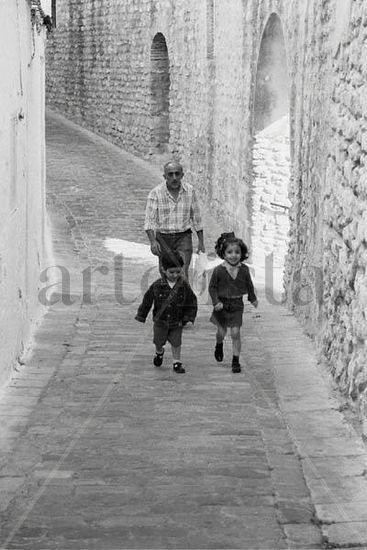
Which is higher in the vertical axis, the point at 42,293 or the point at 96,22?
the point at 96,22

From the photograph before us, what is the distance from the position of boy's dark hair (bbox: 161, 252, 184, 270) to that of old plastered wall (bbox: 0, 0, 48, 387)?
46.1 inches

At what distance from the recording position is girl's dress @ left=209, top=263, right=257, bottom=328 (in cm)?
787

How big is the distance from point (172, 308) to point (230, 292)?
0.44 metres

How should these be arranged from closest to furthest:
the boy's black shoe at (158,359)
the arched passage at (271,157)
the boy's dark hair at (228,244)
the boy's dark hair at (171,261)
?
1. the boy's dark hair at (228,244)
2. the boy's black shoe at (158,359)
3. the boy's dark hair at (171,261)
4. the arched passage at (271,157)

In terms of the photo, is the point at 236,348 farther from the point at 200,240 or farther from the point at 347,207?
the point at 347,207

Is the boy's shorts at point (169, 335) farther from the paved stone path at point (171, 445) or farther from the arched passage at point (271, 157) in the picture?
the arched passage at point (271, 157)

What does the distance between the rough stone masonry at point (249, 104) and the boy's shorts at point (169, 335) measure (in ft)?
3.63

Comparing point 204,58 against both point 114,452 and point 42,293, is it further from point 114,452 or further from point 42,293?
point 114,452

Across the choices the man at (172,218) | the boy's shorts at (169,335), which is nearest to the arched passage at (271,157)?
the man at (172,218)

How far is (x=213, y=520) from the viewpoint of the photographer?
482cm

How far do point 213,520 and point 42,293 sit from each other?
6.26 meters

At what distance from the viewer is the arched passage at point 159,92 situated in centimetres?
2141

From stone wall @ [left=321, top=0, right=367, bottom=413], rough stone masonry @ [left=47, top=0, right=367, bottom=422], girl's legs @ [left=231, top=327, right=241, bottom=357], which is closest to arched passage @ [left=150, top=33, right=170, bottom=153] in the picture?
rough stone masonry @ [left=47, top=0, right=367, bottom=422]

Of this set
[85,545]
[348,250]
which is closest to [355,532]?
[85,545]
